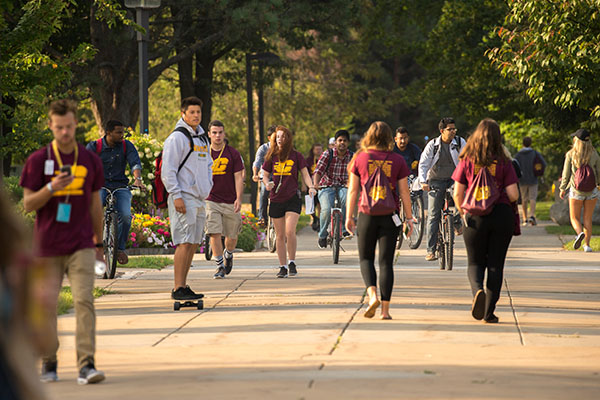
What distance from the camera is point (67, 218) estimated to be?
664 cm

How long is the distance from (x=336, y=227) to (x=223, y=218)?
2.19m

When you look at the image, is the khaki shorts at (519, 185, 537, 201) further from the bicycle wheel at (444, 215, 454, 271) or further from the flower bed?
the bicycle wheel at (444, 215, 454, 271)

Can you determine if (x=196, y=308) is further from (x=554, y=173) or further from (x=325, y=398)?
(x=554, y=173)

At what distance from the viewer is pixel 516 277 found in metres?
13.0

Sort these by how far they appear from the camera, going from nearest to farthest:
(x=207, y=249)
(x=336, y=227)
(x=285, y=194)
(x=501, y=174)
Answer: (x=501, y=174) → (x=285, y=194) → (x=336, y=227) → (x=207, y=249)

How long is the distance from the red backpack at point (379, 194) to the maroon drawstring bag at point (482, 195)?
65cm

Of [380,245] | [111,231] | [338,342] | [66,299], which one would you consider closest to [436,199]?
[111,231]

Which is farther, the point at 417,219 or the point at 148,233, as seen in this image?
the point at 417,219

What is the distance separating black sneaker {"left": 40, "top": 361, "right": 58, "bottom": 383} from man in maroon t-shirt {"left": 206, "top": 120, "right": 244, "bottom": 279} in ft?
21.2

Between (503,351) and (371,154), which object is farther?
(371,154)

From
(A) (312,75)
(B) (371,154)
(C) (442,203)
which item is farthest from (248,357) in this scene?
(A) (312,75)

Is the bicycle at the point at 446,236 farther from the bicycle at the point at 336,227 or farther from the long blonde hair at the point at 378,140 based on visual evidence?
the long blonde hair at the point at 378,140

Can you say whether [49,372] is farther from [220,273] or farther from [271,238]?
[271,238]

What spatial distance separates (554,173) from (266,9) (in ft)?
75.5
